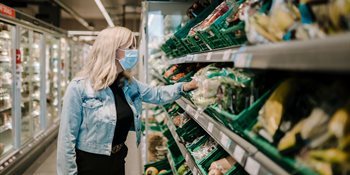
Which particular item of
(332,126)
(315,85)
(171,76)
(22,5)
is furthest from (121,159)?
(22,5)

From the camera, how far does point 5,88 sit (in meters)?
5.37

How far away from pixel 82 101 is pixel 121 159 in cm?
56

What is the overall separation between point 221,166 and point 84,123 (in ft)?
3.33

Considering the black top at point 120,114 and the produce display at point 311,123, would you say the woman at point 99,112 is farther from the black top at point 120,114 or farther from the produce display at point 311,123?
the produce display at point 311,123

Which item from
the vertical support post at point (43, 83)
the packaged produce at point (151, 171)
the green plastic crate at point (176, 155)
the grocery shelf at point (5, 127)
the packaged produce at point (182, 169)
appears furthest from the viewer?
the vertical support post at point (43, 83)

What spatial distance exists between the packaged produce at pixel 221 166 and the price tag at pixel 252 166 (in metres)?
0.76

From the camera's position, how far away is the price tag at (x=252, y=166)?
127 centimetres

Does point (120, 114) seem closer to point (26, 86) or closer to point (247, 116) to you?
point (247, 116)

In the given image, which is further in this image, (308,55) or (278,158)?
(278,158)

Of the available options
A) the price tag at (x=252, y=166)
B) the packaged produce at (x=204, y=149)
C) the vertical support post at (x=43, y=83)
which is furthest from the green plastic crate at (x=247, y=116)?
the vertical support post at (x=43, y=83)

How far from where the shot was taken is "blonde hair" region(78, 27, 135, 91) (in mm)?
2518

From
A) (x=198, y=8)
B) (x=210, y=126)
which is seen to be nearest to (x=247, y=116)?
(x=210, y=126)

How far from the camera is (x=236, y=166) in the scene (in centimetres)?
194

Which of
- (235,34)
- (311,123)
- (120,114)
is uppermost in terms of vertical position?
(235,34)
